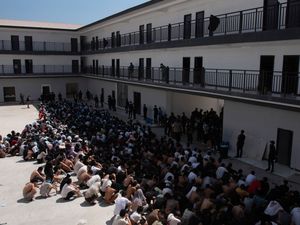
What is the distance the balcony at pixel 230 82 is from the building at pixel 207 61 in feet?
0.15

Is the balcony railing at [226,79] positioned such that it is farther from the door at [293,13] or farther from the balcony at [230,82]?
the door at [293,13]

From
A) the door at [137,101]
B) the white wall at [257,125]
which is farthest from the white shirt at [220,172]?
the door at [137,101]

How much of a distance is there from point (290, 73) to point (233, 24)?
5151 mm

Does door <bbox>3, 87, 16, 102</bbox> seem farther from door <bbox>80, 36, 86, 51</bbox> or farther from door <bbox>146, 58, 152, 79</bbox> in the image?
door <bbox>146, 58, 152, 79</bbox>

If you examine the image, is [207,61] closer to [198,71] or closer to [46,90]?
[198,71]

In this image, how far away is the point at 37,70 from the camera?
41812 mm

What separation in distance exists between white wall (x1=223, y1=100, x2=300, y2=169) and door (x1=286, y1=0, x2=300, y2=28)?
12.9 ft

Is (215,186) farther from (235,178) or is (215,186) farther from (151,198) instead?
(151,198)

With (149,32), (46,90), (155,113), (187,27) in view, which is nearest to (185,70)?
(187,27)

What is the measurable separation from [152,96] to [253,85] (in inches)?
489

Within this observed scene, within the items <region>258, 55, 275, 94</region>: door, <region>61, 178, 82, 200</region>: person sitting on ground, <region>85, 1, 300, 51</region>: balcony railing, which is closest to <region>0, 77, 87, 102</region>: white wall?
<region>85, 1, 300, 51</region>: balcony railing

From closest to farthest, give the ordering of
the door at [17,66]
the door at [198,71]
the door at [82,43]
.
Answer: the door at [198,71], the door at [17,66], the door at [82,43]

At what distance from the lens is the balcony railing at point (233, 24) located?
46.8 ft

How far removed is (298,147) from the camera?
48.0ft
